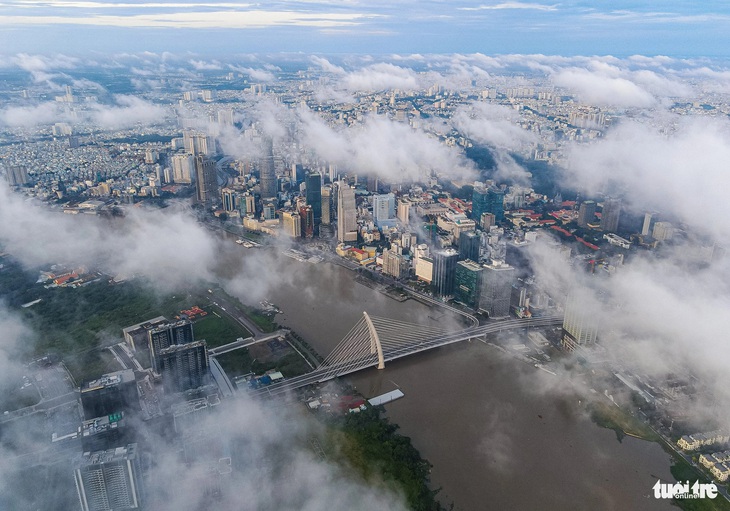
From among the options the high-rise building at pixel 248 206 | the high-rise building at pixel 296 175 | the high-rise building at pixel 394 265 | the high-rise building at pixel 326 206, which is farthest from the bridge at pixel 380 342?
the high-rise building at pixel 296 175

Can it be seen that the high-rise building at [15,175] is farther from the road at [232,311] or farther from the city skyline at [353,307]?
the road at [232,311]

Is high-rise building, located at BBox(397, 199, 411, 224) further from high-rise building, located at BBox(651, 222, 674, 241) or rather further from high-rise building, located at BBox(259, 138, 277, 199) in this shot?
high-rise building, located at BBox(651, 222, 674, 241)

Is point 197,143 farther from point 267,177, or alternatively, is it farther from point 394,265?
point 394,265

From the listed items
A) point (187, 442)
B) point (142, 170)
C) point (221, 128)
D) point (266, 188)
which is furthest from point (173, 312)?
point (221, 128)

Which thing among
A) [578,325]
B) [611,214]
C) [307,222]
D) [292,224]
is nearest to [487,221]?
[611,214]

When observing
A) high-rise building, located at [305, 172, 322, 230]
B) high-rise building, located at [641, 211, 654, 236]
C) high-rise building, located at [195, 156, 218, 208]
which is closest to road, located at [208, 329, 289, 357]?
high-rise building, located at [305, 172, 322, 230]

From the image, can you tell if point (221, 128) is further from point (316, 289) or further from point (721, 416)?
point (721, 416)
